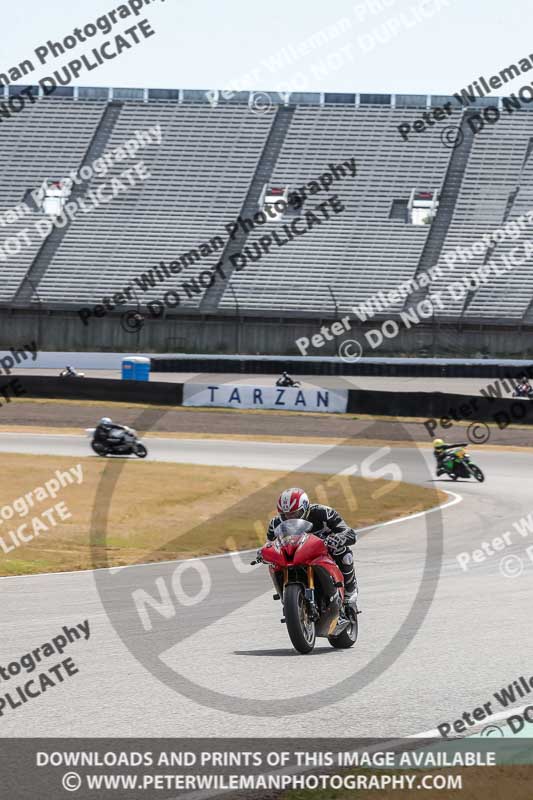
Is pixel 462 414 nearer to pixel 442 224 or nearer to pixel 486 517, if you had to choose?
pixel 486 517

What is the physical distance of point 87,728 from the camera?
6.32 metres

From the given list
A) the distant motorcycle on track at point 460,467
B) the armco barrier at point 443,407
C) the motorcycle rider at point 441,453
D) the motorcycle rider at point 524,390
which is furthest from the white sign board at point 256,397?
the distant motorcycle on track at point 460,467

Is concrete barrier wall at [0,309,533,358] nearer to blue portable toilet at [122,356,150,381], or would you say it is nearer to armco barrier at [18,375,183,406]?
blue portable toilet at [122,356,150,381]

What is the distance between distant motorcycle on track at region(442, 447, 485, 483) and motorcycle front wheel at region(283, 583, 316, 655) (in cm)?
1719

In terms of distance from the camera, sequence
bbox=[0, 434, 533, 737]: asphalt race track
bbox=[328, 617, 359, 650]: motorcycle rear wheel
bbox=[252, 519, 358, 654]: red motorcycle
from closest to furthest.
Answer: bbox=[0, 434, 533, 737]: asphalt race track → bbox=[252, 519, 358, 654]: red motorcycle → bbox=[328, 617, 359, 650]: motorcycle rear wheel

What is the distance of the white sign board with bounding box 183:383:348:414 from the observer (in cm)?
3828

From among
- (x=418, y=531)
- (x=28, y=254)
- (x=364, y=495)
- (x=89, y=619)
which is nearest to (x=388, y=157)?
(x=28, y=254)

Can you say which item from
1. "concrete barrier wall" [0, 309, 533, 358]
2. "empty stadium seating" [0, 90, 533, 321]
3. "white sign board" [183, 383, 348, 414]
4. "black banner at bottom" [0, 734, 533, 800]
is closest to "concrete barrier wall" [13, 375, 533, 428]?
"white sign board" [183, 383, 348, 414]

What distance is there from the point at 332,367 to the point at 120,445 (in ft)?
65.6

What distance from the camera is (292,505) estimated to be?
27.6 feet

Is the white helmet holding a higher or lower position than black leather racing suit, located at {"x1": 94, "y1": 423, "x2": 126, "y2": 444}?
lower

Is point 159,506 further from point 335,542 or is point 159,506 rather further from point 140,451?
point 335,542

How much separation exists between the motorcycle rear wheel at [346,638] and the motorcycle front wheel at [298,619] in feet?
0.74

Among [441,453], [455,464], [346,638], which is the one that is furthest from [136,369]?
[346,638]
